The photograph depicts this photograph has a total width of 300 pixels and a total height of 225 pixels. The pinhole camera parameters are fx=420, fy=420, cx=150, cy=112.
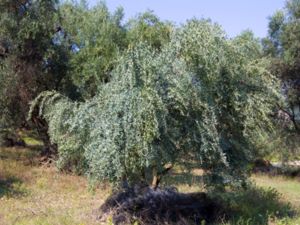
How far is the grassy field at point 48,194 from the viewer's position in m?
9.62

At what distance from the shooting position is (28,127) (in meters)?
18.9

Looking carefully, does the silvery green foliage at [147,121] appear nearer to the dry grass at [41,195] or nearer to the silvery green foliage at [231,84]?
the silvery green foliage at [231,84]

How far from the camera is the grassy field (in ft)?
31.6

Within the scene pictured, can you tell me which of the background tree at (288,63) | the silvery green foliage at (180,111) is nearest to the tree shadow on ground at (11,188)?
the silvery green foliage at (180,111)

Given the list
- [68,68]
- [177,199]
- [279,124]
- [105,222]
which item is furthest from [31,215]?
[279,124]

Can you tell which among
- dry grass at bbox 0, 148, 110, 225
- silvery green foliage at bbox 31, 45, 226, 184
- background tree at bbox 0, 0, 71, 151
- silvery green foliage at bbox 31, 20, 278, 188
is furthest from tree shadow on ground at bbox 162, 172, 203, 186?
background tree at bbox 0, 0, 71, 151

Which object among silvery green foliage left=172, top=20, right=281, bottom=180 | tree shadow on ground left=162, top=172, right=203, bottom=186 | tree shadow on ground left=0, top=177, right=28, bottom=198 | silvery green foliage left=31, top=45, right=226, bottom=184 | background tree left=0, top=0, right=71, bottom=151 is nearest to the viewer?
silvery green foliage left=31, top=45, right=226, bottom=184

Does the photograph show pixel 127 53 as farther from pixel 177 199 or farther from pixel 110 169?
pixel 177 199

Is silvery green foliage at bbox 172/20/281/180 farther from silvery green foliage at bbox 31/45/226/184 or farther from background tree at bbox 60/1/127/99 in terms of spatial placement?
background tree at bbox 60/1/127/99

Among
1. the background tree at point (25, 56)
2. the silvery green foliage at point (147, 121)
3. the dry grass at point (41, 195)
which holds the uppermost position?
the background tree at point (25, 56)

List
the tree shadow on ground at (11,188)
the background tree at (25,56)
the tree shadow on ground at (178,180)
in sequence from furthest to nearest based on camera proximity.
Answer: the background tree at (25,56), the tree shadow on ground at (178,180), the tree shadow on ground at (11,188)

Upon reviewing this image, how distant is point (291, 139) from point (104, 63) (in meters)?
10.0

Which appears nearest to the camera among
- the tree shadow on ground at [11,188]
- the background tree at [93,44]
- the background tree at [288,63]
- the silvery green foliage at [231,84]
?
the silvery green foliage at [231,84]

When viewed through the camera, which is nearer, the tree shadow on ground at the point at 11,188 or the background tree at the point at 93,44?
the tree shadow on ground at the point at 11,188
